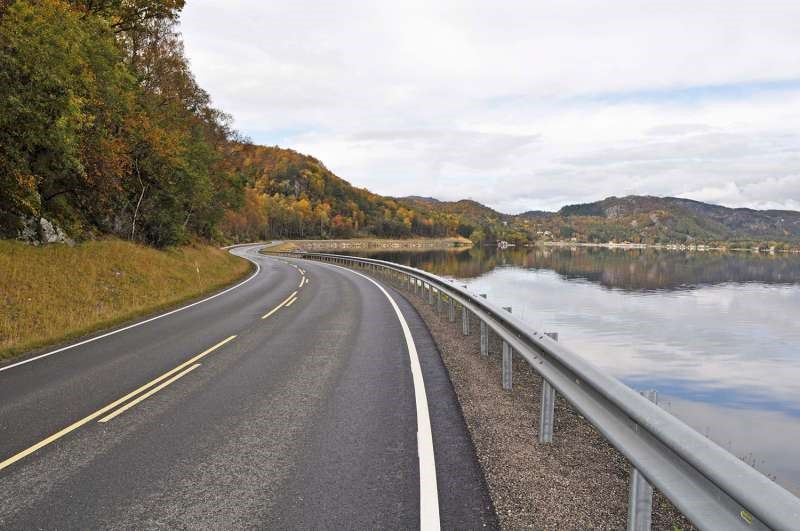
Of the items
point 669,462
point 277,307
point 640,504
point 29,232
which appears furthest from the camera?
point 29,232

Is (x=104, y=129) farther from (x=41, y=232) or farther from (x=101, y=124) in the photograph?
(x=41, y=232)

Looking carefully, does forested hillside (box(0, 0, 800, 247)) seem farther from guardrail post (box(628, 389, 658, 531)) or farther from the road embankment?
the road embankment

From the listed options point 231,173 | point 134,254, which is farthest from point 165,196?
point 231,173

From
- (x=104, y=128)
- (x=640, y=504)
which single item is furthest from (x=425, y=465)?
(x=104, y=128)

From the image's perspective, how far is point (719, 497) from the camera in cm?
254

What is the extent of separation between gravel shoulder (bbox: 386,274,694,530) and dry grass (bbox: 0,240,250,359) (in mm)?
9274

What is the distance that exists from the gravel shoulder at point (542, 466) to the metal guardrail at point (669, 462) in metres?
0.44

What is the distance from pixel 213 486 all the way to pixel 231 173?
36842 millimetres

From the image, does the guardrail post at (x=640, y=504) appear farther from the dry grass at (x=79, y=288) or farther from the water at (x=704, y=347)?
the dry grass at (x=79, y=288)

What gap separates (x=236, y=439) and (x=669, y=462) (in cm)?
402

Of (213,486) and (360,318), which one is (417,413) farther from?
(360,318)

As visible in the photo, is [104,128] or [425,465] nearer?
[425,465]

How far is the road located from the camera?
3.79 m

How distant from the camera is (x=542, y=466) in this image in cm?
445
